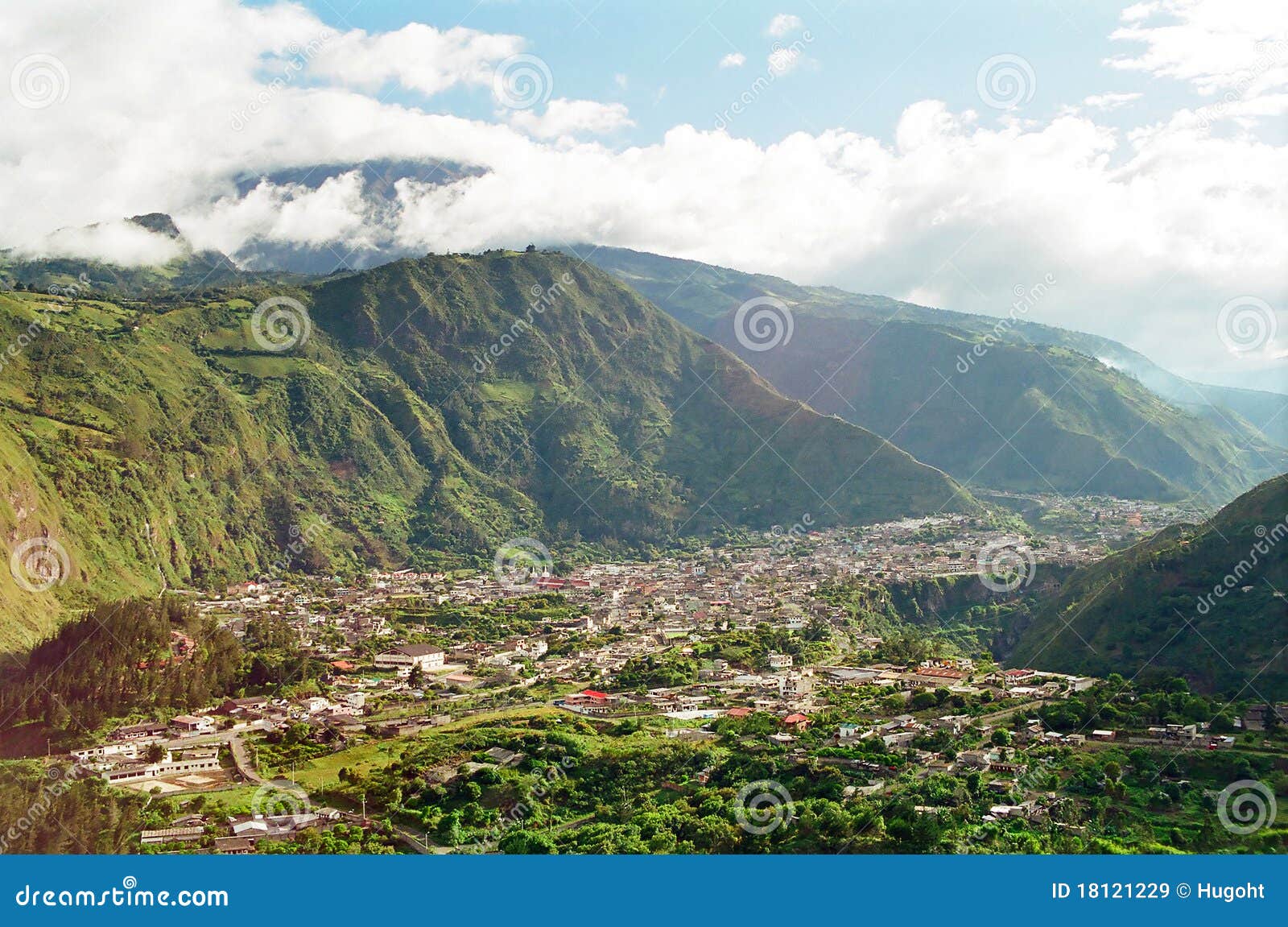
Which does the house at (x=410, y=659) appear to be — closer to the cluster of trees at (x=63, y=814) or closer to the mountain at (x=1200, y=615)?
the cluster of trees at (x=63, y=814)

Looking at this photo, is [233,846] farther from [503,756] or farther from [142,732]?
[142,732]

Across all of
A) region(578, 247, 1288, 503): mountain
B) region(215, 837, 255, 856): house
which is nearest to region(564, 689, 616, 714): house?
region(215, 837, 255, 856): house

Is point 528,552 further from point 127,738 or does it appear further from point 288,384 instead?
point 127,738

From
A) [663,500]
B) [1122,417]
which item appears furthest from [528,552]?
[1122,417]

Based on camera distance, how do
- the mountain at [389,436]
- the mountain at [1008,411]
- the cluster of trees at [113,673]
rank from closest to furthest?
1. the cluster of trees at [113,673]
2. the mountain at [389,436]
3. the mountain at [1008,411]

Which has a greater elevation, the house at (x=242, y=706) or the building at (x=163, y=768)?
the house at (x=242, y=706)


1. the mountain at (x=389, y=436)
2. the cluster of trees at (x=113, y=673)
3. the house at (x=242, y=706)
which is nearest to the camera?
the cluster of trees at (x=113, y=673)

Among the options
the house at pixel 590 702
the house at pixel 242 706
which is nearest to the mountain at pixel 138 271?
the house at pixel 242 706

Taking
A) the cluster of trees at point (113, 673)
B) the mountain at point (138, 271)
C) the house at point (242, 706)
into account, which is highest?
the mountain at point (138, 271)
